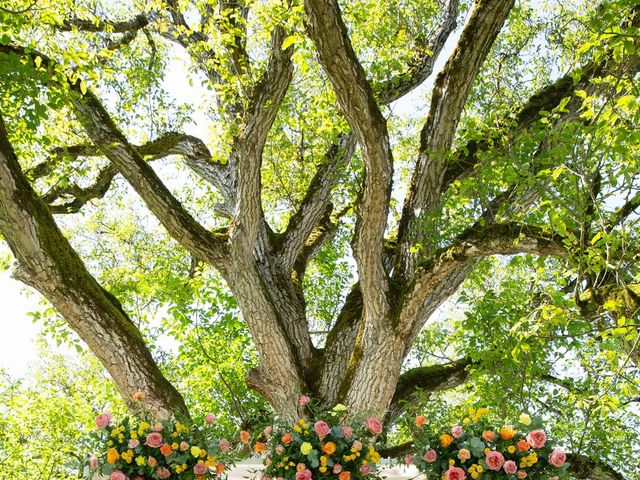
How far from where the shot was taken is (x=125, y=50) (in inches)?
313

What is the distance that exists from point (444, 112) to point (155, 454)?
3645mm

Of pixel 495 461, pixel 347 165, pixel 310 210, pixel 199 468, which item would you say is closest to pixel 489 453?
pixel 495 461

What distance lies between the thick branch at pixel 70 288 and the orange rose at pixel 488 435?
2.43 meters

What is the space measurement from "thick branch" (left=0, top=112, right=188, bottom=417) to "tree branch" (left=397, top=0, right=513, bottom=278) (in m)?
2.52

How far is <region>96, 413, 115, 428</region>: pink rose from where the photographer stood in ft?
13.0

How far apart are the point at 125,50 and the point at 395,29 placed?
11.5 ft

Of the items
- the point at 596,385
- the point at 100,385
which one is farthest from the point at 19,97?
the point at 596,385

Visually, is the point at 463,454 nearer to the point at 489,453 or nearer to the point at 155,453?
the point at 489,453

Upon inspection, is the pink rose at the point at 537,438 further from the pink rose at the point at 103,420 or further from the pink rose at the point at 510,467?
the pink rose at the point at 103,420

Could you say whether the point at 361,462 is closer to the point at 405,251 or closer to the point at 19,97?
the point at 405,251

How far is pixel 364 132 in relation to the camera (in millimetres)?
4801

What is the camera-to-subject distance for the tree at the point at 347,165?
13.9 ft

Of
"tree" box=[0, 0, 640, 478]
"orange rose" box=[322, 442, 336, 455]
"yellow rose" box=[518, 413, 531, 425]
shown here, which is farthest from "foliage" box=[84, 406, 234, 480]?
"yellow rose" box=[518, 413, 531, 425]

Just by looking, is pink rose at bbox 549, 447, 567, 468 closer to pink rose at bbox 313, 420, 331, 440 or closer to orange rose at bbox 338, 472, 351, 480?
orange rose at bbox 338, 472, 351, 480
